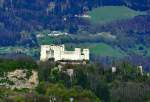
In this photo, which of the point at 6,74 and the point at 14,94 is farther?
the point at 6,74

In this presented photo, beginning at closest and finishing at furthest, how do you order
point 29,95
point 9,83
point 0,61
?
point 29,95 → point 9,83 → point 0,61

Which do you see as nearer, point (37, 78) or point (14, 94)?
point (14, 94)

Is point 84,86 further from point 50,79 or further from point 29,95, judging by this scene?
point 29,95

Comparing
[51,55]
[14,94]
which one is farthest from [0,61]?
[14,94]

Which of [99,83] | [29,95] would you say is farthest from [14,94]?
[99,83]

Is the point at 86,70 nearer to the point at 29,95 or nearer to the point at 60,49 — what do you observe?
the point at 60,49

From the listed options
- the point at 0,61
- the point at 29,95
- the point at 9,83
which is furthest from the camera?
the point at 0,61

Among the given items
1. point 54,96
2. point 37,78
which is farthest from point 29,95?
point 37,78

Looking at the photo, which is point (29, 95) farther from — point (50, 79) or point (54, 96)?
point (50, 79)
